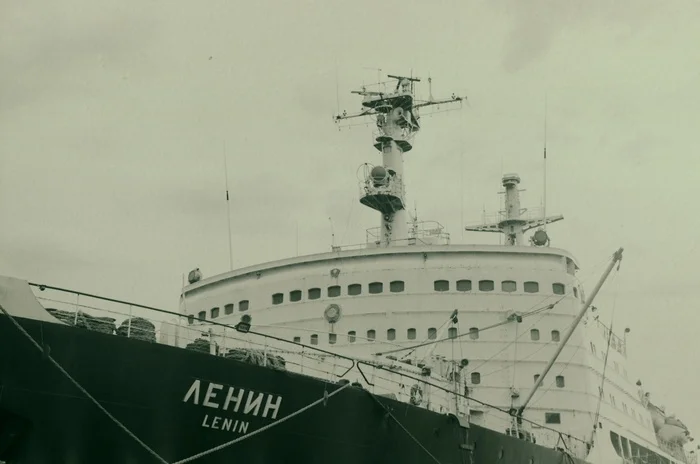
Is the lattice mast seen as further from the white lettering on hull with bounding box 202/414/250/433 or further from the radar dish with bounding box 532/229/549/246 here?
the white lettering on hull with bounding box 202/414/250/433

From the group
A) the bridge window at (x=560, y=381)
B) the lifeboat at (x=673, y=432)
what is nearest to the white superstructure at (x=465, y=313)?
the bridge window at (x=560, y=381)

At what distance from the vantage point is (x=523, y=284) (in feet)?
76.7

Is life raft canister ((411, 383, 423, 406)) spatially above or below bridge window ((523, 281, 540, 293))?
below

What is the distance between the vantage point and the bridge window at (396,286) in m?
22.9

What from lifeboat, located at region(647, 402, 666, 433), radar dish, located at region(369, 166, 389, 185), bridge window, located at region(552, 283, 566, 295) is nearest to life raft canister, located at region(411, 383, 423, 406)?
bridge window, located at region(552, 283, 566, 295)

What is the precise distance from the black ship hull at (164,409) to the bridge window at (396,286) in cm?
709

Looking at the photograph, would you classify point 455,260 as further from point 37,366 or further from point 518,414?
point 37,366

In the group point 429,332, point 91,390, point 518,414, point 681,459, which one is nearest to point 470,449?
point 518,414

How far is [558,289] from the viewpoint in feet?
78.1

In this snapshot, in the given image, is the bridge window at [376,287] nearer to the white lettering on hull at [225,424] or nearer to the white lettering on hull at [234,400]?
the white lettering on hull at [234,400]

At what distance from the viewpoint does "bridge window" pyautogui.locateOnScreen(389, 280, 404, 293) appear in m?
22.9

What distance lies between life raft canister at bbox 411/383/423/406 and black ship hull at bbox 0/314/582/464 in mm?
1049

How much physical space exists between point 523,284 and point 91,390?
14.5 metres

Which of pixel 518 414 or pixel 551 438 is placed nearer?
pixel 518 414
